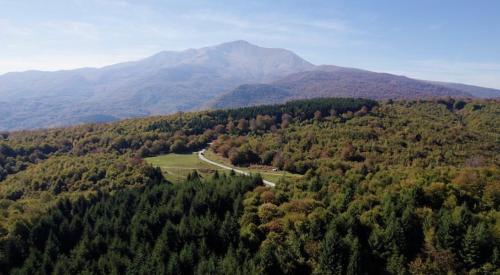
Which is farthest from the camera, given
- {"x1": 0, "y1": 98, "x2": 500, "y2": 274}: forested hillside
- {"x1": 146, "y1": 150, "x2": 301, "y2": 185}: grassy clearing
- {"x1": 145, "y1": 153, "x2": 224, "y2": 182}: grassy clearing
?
{"x1": 145, "y1": 153, "x2": 224, "y2": 182}: grassy clearing

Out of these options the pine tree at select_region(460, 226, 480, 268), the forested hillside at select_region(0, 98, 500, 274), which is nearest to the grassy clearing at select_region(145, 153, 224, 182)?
the forested hillside at select_region(0, 98, 500, 274)

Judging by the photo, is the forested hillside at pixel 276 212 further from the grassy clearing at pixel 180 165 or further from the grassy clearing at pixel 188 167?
the grassy clearing at pixel 180 165

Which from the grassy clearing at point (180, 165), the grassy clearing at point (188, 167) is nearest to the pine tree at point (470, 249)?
the grassy clearing at point (188, 167)

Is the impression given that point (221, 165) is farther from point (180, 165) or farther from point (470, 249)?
point (470, 249)

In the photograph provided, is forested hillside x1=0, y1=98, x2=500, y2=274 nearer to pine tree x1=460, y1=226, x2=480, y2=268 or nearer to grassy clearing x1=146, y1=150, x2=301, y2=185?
pine tree x1=460, y1=226, x2=480, y2=268

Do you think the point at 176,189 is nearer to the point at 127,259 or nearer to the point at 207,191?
the point at 207,191

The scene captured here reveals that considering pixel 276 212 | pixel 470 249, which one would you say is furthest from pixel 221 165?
pixel 470 249

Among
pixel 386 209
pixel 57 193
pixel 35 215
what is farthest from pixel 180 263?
pixel 57 193

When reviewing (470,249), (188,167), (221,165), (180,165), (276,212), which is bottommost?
(180,165)
